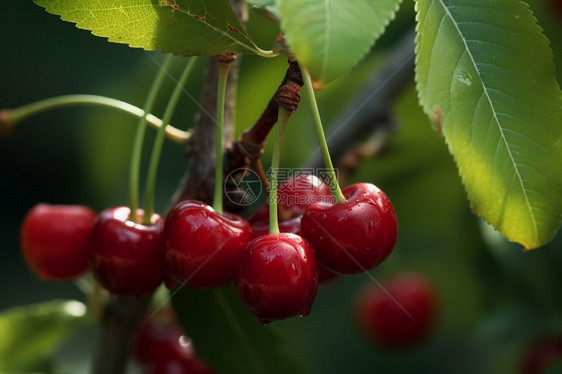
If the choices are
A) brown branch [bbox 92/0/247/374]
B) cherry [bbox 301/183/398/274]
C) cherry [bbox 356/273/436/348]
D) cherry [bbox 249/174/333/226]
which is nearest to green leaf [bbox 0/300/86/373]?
brown branch [bbox 92/0/247/374]

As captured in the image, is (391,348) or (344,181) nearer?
(344,181)

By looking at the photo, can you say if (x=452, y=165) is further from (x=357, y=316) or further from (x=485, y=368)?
(x=485, y=368)

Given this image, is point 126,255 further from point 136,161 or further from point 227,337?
point 227,337

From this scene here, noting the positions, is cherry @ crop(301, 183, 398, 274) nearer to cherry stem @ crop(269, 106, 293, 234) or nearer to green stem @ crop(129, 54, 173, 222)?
cherry stem @ crop(269, 106, 293, 234)

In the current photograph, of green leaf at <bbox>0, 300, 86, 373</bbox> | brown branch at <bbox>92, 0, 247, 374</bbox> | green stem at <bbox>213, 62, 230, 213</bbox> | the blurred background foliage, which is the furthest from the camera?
the blurred background foliage

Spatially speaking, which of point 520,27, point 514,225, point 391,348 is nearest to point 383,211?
point 514,225

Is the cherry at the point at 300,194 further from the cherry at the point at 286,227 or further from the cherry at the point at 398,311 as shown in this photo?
the cherry at the point at 398,311
